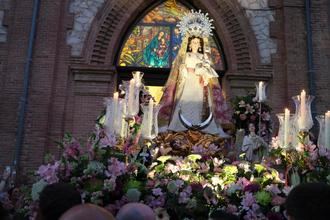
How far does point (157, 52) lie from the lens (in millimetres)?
12133

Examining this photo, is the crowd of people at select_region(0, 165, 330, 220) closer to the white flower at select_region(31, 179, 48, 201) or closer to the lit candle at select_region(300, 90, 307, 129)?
the white flower at select_region(31, 179, 48, 201)

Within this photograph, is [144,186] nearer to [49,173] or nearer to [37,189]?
[49,173]

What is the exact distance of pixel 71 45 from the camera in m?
11.4

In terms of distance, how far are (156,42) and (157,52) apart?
0.89 feet

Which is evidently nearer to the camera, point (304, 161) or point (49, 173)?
point (49, 173)

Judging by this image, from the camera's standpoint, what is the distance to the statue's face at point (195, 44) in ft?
30.9

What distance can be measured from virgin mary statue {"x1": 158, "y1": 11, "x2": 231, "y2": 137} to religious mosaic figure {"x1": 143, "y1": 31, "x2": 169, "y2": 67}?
2453 millimetres

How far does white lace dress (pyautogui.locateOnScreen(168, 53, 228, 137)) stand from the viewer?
8695mm

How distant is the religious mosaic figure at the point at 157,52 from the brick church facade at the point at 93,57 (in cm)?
69

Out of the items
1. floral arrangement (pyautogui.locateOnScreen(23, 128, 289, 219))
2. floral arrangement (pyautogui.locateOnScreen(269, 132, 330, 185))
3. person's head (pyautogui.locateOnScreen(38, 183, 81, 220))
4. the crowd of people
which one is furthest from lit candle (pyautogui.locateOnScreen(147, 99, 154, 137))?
person's head (pyautogui.locateOnScreen(38, 183, 81, 220))

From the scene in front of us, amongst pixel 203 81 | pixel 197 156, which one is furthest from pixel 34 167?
pixel 197 156

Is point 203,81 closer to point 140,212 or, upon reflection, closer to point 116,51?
point 116,51

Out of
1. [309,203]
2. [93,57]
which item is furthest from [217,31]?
[309,203]

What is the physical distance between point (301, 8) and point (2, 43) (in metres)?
6.92
